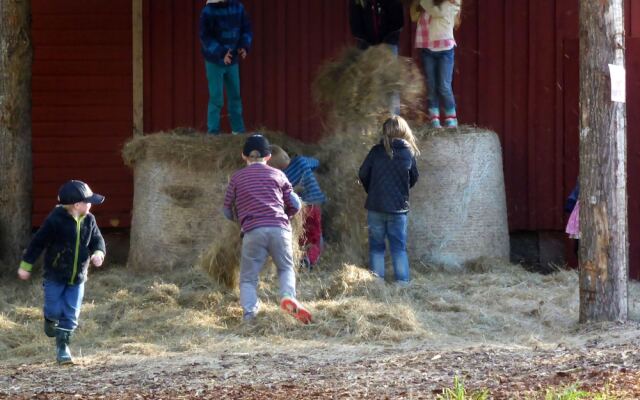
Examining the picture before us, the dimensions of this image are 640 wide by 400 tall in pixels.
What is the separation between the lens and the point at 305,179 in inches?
431

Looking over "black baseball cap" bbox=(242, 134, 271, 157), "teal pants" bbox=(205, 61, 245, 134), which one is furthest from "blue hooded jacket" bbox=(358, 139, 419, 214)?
"teal pants" bbox=(205, 61, 245, 134)

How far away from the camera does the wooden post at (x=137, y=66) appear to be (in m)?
13.3

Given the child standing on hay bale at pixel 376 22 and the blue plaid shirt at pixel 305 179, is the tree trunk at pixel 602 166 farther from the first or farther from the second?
the child standing on hay bale at pixel 376 22

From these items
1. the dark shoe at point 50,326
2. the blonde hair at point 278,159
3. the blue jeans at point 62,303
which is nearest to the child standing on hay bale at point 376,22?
the blonde hair at point 278,159

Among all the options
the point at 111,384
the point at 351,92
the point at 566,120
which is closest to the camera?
the point at 111,384

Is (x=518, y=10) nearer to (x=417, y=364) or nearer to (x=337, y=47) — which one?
(x=337, y=47)

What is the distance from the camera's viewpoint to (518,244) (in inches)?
520

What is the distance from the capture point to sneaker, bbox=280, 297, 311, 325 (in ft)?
29.7

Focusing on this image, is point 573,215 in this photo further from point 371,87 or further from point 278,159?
point 278,159

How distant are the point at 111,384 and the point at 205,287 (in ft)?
10.8

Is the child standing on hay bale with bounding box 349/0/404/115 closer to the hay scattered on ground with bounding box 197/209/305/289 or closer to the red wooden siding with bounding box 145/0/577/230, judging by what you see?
the red wooden siding with bounding box 145/0/577/230

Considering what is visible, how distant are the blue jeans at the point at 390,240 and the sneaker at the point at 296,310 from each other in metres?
1.65

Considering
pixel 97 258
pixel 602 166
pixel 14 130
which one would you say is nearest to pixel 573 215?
pixel 602 166

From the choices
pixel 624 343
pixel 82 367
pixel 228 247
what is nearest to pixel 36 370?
pixel 82 367
